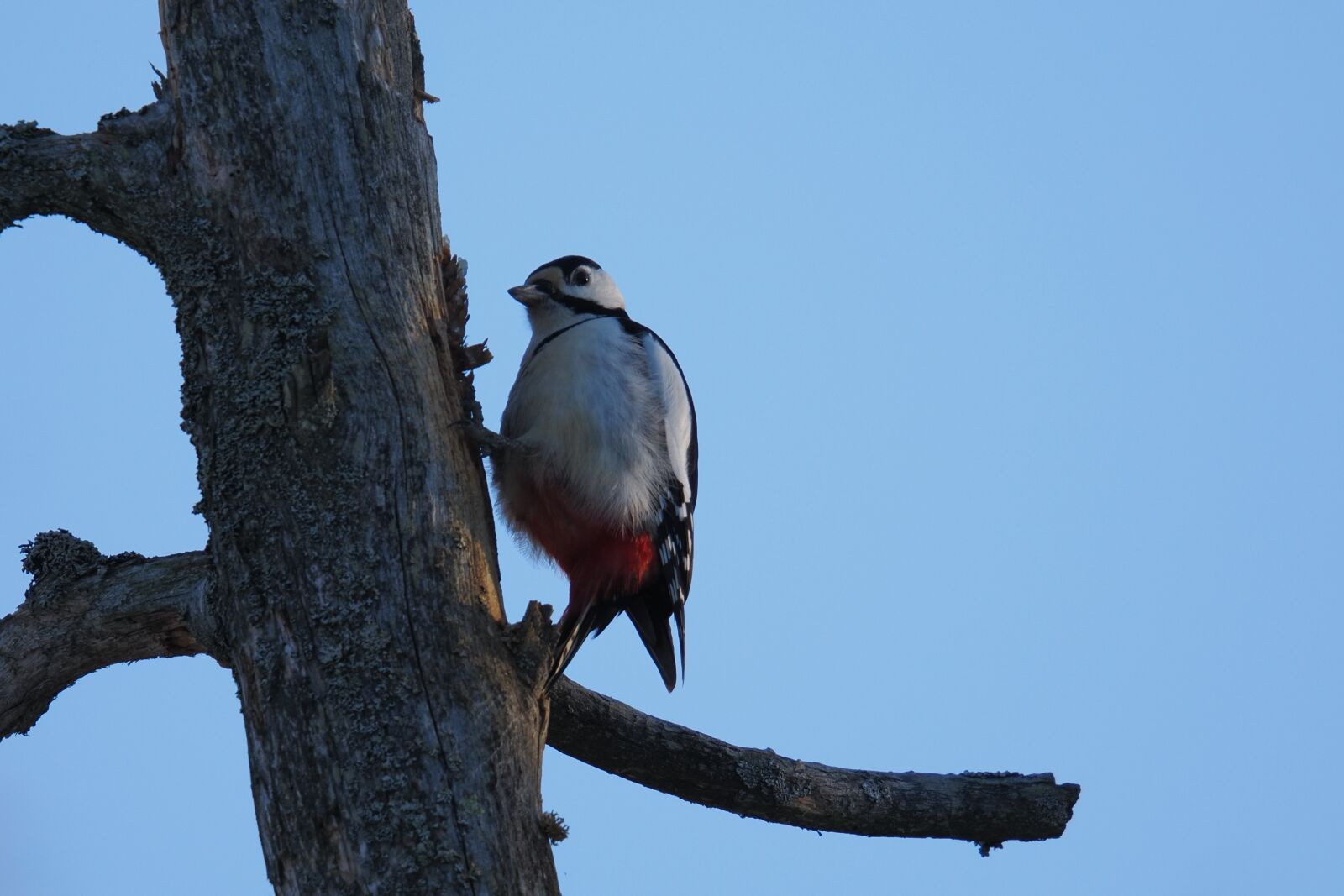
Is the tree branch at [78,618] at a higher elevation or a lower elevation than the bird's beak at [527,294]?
lower

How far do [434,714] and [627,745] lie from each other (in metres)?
0.99

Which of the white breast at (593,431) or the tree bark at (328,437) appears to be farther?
the white breast at (593,431)

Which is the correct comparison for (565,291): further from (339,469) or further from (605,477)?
(339,469)

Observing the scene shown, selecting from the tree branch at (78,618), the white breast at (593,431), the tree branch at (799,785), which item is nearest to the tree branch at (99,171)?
the tree branch at (78,618)

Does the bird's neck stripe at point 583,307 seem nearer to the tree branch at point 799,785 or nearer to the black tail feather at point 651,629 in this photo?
the black tail feather at point 651,629

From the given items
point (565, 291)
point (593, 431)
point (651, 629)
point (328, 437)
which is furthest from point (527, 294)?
point (328, 437)

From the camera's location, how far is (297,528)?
2.73 meters

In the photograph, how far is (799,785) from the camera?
3559 millimetres

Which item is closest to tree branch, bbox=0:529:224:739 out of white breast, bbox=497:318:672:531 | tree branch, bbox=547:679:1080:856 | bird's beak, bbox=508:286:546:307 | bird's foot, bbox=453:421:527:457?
bird's foot, bbox=453:421:527:457

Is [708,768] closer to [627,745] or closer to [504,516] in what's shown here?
[627,745]

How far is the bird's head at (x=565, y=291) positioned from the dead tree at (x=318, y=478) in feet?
4.15

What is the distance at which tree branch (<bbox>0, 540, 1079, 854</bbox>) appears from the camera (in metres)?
3.06

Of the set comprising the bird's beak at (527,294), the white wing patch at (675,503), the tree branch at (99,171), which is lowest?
the tree branch at (99,171)

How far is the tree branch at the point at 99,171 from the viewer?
9.77 feet
